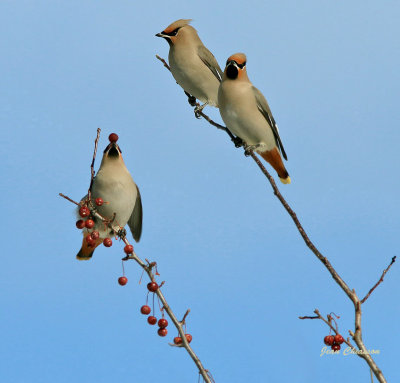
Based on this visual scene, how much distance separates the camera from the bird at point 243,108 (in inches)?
197

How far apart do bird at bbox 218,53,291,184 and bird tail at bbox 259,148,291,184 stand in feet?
0.55

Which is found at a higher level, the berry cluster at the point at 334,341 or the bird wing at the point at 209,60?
the bird wing at the point at 209,60

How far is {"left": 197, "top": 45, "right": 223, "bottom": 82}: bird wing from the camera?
5.59 m

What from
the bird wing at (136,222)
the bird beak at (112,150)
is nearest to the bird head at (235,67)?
the bird beak at (112,150)

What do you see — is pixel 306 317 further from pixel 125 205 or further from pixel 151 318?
pixel 125 205

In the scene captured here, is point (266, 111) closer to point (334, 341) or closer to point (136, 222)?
point (136, 222)

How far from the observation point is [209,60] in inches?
221

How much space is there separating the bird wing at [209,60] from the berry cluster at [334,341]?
9.92ft

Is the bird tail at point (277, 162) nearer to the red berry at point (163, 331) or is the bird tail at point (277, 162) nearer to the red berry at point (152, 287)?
the red berry at point (163, 331)

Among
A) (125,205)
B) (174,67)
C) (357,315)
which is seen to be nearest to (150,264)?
(357,315)

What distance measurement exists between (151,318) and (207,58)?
2.73 meters

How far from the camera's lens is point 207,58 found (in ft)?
18.4

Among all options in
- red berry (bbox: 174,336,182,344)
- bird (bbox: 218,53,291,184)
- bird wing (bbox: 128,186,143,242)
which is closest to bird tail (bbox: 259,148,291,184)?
bird (bbox: 218,53,291,184)

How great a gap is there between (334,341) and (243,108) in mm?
2313
